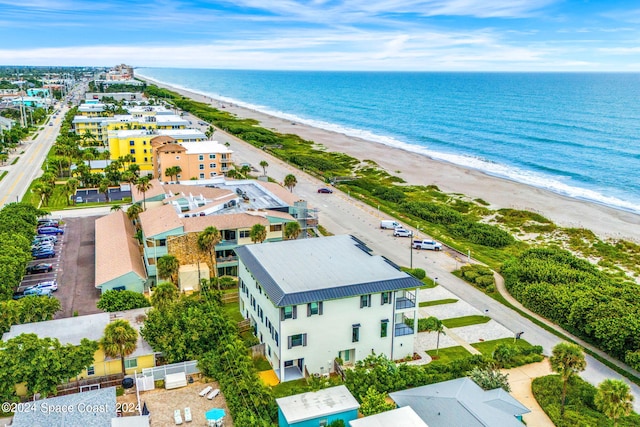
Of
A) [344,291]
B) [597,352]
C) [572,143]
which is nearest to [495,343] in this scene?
[597,352]

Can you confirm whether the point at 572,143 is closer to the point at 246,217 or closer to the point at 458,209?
the point at 458,209

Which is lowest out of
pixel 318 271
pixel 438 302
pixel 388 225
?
pixel 438 302

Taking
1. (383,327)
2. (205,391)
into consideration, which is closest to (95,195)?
(205,391)

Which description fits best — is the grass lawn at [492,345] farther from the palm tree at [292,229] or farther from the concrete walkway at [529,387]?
the palm tree at [292,229]

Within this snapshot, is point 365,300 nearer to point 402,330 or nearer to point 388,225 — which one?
point 402,330

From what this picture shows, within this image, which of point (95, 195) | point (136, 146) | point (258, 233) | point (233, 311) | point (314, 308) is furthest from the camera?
point (136, 146)

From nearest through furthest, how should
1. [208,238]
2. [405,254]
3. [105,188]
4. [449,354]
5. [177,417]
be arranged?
[177,417] → [449,354] → [208,238] → [405,254] → [105,188]

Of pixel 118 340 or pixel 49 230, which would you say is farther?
pixel 49 230
